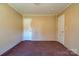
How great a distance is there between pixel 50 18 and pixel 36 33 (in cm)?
158

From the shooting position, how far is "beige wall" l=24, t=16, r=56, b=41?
859 cm

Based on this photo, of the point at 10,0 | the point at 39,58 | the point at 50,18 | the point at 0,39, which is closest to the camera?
the point at 39,58

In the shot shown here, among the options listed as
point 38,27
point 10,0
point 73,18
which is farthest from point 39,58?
point 38,27

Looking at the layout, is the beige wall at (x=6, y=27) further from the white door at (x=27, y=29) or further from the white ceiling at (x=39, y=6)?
the white door at (x=27, y=29)

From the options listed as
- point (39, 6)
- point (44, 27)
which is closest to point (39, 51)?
point (39, 6)

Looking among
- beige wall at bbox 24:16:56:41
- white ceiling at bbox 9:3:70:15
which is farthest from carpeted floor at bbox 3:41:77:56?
beige wall at bbox 24:16:56:41

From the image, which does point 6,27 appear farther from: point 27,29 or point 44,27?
point 44,27

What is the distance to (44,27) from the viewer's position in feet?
28.4

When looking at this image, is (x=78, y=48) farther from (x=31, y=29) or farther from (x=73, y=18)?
(x=31, y=29)

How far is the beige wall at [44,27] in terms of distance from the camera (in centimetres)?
859

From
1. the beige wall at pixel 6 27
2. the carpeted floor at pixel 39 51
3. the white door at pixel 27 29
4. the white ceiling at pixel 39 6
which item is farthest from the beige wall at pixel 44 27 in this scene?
the beige wall at pixel 6 27

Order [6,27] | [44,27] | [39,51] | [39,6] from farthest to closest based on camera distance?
1. [44,27]
2. [39,6]
3. [39,51]
4. [6,27]

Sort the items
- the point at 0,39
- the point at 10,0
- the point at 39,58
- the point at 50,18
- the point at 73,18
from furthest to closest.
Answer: the point at 50,18 < the point at 73,18 < the point at 0,39 < the point at 10,0 < the point at 39,58

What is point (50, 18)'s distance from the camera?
8570 mm
